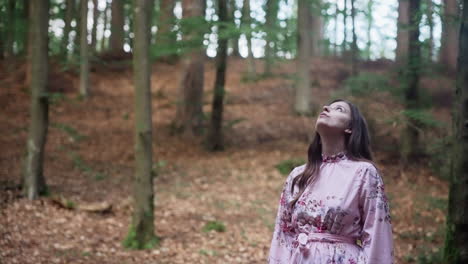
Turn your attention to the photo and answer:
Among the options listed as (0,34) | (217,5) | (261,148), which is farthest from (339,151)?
(0,34)

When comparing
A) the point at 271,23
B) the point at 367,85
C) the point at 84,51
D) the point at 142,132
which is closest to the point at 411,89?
the point at 367,85

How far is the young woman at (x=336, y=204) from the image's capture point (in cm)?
254

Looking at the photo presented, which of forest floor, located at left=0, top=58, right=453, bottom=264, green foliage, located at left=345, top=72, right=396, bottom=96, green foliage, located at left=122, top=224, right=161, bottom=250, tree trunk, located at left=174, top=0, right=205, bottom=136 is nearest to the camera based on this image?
green foliage, located at left=122, top=224, right=161, bottom=250

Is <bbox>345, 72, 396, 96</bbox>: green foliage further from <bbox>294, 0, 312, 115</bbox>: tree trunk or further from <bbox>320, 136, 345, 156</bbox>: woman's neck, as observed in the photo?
<bbox>320, 136, 345, 156</bbox>: woman's neck

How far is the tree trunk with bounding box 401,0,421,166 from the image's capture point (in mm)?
10727

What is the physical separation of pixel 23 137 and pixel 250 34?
7.40 m

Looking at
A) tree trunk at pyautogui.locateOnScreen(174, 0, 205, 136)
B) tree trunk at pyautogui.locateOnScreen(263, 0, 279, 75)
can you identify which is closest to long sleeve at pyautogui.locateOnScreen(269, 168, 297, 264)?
tree trunk at pyautogui.locateOnScreen(263, 0, 279, 75)

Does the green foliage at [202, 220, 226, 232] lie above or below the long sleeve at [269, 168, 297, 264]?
below

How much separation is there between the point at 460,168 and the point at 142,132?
4265mm

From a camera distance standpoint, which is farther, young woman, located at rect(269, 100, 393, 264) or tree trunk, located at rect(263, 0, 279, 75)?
tree trunk, located at rect(263, 0, 279, 75)

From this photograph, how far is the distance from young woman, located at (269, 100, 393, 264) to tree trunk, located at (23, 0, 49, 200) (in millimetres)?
6986

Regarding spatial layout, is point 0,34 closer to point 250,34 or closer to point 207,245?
point 250,34

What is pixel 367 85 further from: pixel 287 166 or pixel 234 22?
pixel 234 22

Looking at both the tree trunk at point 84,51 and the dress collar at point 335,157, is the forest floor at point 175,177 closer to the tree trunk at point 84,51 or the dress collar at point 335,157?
the tree trunk at point 84,51
